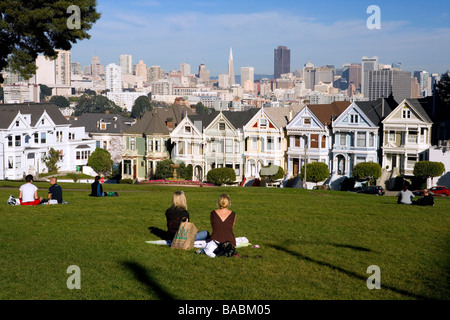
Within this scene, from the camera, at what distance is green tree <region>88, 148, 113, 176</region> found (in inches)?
3300

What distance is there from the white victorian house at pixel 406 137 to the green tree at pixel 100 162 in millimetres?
35911

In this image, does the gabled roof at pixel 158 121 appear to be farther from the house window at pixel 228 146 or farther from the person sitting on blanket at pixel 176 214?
the person sitting on blanket at pixel 176 214

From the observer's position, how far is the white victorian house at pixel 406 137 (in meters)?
64.1

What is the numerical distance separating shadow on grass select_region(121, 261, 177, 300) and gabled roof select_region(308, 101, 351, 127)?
53546 millimetres

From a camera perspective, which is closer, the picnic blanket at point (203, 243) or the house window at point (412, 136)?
the picnic blanket at point (203, 243)

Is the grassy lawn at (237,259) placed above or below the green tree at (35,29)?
below

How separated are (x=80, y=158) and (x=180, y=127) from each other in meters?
19.9

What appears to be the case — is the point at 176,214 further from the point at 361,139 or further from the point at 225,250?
the point at 361,139

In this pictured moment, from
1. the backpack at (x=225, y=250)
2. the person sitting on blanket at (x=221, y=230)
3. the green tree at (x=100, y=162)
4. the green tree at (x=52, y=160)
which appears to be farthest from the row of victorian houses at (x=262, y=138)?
the backpack at (x=225, y=250)

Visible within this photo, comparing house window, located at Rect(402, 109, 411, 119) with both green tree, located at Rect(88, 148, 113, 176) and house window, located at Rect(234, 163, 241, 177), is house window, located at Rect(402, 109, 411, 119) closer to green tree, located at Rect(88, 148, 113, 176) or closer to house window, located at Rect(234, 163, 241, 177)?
house window, located at Rect(234, 163, 241, 177)

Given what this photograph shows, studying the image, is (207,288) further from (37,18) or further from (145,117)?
(145,117)

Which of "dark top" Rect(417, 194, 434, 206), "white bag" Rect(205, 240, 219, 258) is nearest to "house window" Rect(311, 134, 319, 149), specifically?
"dark top" Rect(417, 194, 434, 206)

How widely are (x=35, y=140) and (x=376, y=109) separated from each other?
41033mm
